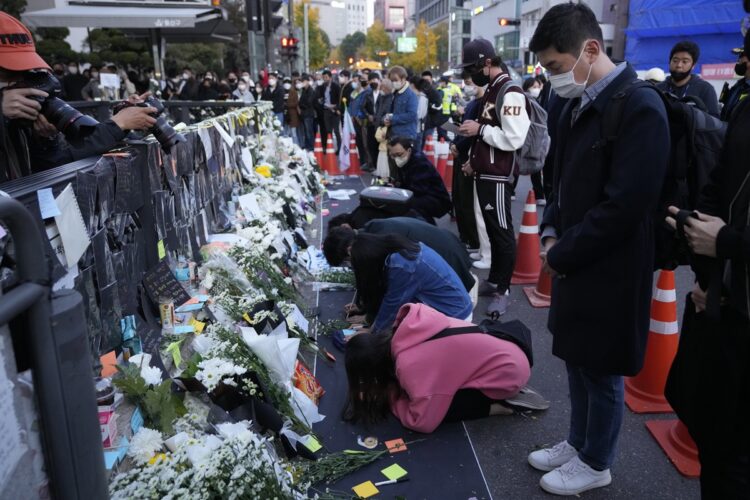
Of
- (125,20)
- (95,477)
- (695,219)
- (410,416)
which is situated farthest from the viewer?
(125,20)

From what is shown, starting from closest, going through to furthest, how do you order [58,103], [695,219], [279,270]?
[695,219]
[58,103]
[279,270]

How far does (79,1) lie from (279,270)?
16.1 m

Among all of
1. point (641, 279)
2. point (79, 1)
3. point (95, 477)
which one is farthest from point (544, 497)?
point (79, 1)

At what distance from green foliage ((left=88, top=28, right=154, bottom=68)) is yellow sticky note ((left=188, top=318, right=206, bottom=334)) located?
81.3 feet

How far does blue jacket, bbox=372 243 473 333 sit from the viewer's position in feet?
12.9

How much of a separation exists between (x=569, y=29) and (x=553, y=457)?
2056 millimetres

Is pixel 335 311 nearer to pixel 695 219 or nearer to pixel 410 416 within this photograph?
pixel 410 416

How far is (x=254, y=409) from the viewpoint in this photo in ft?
9.64

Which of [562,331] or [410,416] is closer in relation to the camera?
[562,331]

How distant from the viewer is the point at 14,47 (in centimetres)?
262

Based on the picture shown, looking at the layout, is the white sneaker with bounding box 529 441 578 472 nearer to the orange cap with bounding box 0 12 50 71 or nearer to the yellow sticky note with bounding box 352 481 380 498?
the yellow sticky note with bounding box 352 481 380 498

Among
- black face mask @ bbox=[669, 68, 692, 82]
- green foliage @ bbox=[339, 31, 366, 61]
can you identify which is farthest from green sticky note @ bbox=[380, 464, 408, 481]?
green foliage @ bbox=[339, 31, 366, 61]

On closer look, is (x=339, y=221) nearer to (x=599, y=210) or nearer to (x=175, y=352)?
(x=175, y=352)

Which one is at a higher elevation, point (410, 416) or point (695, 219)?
point (695, 219)
